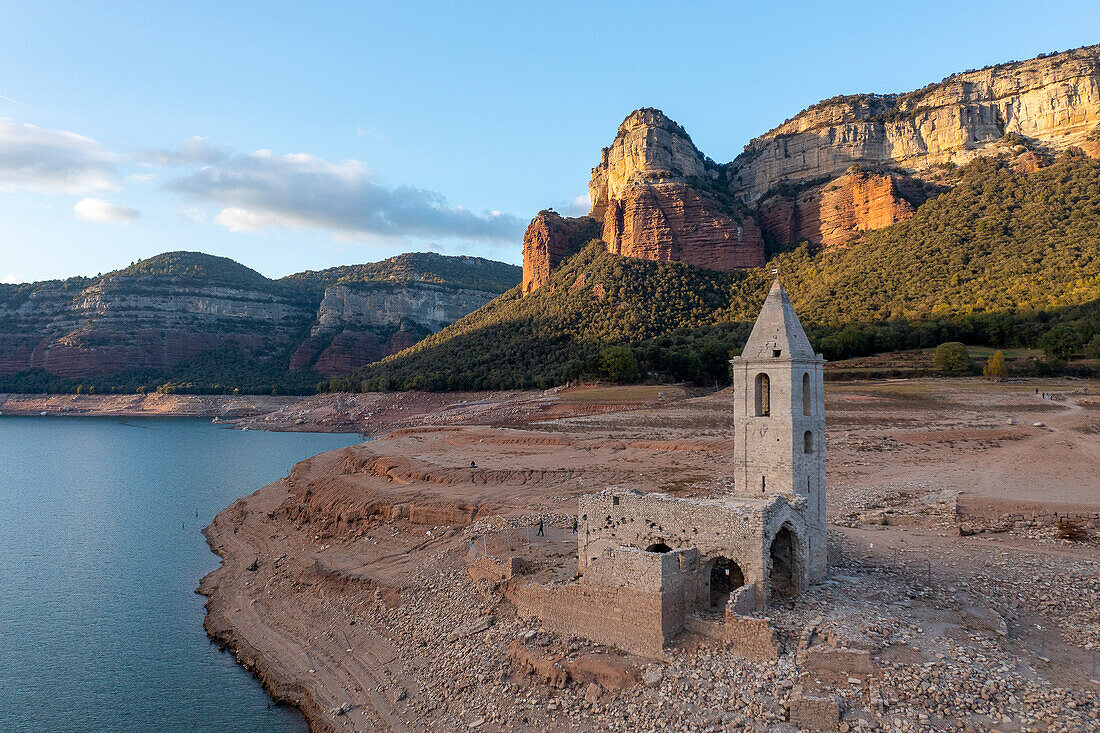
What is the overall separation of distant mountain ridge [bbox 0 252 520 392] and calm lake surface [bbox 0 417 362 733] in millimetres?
81280

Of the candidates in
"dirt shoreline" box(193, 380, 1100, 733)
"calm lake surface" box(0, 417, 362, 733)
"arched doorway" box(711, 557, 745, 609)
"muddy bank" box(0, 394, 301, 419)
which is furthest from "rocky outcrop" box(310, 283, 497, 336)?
"arched doorway" box(711, 557, 745, 609)

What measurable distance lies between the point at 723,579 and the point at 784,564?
4.94ft

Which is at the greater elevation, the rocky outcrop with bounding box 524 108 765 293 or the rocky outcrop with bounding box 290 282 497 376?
the rocky outcrop with bounding box 524 108 765 293

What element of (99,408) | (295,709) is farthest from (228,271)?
(295,709)

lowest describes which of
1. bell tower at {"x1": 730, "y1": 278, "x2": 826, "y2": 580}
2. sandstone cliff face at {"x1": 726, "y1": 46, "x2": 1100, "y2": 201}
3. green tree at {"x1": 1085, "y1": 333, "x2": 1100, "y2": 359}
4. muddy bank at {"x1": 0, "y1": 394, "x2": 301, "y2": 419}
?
muddy bank at {"x1": 0, "y1": 394, "x2": 301, "y2": 419}

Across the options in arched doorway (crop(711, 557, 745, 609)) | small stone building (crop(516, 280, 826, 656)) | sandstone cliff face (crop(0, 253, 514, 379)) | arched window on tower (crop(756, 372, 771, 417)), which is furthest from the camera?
sandstone cliff face (crop(0, 253, 514, 379))

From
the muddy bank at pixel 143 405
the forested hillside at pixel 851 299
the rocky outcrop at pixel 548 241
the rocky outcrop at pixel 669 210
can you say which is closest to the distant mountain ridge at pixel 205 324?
the muddy bank at pixel 143 405

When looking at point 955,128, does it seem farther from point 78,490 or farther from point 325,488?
point 78,490

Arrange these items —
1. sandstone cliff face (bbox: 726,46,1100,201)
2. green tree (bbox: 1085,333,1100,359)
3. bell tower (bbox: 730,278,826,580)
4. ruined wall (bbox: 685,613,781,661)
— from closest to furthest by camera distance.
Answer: ruined wall (bbox: 685,613,781,661), bell tower (bbox: 730,278,826,580), green tree (bbox: 1085,333,1100,359), sandstone cliff face (bbox: 726,46,1100,201)

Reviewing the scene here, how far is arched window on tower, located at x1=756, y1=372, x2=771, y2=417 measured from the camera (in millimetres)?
16797

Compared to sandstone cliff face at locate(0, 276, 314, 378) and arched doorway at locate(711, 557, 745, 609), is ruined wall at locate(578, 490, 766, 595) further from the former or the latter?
sandstone cliff face at locate(0, 276, 314, 378)

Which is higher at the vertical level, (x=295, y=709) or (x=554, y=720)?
(x=554, y=720)

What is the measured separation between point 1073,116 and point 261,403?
439 ft

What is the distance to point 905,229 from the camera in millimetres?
83750
